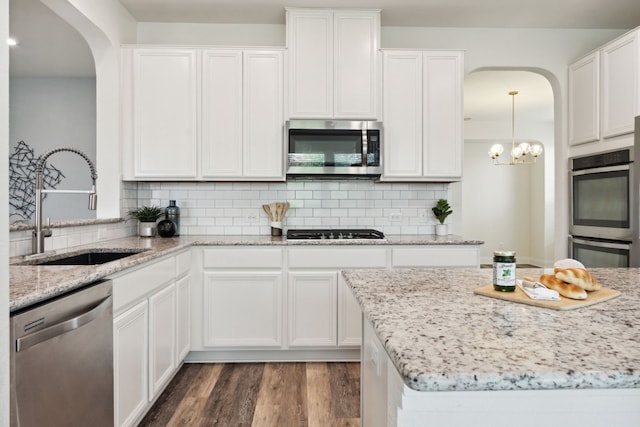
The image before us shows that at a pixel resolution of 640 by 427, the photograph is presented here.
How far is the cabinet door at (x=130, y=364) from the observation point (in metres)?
1.76

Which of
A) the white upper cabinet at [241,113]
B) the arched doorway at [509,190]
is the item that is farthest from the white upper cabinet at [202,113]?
the arched doorway at [509,190]

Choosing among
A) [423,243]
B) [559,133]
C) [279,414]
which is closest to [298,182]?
[423,243]

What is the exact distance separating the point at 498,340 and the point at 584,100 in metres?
3.24

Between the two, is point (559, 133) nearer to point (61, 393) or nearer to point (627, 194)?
point (627, 194)

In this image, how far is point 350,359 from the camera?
2990 millimetres

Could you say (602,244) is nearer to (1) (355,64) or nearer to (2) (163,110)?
(1) (355,64)

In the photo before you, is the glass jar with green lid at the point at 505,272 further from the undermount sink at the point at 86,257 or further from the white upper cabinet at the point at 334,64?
the white upper cabinet at the point at 334,64

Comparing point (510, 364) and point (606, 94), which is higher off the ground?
point (606, 94)

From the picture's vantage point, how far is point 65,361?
53.3 inches

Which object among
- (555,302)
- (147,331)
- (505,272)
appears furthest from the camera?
(147,331)

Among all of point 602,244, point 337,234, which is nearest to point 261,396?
point 337,234

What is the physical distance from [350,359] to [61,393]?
2.04 meters

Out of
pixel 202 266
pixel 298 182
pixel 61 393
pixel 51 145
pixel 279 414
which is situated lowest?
pixel 279 414

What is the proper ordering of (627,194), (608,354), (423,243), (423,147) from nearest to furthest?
(608,354)
(627,194)
(423,243)
(423,147)
